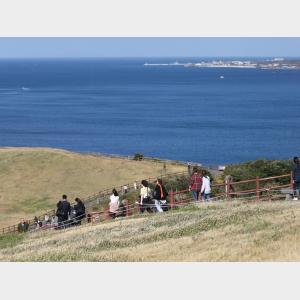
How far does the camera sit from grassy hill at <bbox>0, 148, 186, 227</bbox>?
3662cm

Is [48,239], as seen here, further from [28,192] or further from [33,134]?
[33,134]

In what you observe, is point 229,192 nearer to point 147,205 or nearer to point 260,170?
point 147,205

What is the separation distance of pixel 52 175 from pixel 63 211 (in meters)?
23.7

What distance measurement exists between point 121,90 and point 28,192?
14733 centimetres

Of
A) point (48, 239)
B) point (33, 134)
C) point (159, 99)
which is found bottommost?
point (48, 239)

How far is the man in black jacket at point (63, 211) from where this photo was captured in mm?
18438

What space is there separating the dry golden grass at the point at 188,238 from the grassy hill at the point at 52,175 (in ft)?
57.0

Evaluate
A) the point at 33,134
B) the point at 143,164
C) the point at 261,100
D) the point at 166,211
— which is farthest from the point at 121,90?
the point at 166,211

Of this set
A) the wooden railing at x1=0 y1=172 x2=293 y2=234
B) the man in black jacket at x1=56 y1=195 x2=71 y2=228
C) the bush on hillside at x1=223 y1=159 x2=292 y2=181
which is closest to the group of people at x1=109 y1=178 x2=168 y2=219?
the wooden railing at x1=0 y1=172 x2=293 y2=234

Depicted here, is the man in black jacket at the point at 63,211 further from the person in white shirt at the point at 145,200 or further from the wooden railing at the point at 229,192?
the person in white shirt at the point at 145,200

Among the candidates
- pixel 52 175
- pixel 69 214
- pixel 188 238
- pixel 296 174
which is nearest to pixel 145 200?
pixel 69 214

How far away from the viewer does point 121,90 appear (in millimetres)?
184875

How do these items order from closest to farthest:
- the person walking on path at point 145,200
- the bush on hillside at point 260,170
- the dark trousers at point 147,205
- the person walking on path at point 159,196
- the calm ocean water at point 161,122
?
the person walking on path at point 159,196
the person walking on path at point 145,200
the dark trousers at point 147,205
the bush on hillside at point 260,170
the calm ocean water at point 161,122

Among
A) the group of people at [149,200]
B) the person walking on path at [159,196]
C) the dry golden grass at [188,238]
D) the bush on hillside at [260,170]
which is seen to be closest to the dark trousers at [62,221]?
the dry golden grass at [188,238]
